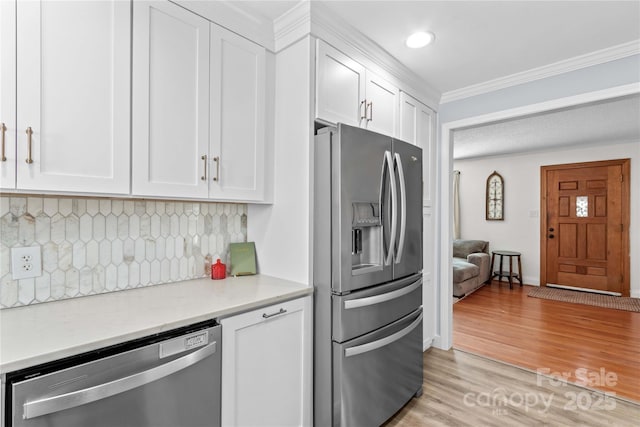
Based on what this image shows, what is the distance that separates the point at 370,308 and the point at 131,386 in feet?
3.81

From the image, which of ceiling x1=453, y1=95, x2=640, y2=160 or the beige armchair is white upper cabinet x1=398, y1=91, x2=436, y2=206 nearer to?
ceiling x1=453, y1=95, x2=640, y2=160

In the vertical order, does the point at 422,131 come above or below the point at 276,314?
above

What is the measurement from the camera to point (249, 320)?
1.47m

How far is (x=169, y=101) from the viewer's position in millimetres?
1546

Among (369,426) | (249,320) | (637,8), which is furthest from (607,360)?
(249,320)

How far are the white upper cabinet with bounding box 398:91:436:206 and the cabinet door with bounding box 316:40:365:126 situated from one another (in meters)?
0.57

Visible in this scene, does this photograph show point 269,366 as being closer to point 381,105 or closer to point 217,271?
point 217,271

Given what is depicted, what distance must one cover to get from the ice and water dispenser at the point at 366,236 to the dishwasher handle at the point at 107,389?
35.8 inches

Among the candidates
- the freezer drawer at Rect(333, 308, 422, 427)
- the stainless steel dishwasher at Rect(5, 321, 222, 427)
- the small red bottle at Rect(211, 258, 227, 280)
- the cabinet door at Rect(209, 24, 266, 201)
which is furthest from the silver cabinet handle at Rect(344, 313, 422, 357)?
the cabinet door at Rect(209, 24, 266, 201)

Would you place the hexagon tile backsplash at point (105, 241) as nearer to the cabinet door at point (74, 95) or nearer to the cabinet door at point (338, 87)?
the cabinet door at point (74, 95)

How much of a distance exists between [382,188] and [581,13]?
1532mm

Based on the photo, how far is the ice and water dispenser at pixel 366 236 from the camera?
179 cm

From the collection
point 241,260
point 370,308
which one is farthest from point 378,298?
point 241,260

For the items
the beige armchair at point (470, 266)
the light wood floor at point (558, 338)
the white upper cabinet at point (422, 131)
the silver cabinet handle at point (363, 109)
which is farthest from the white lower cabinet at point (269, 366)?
the beige armchair at point (470, 266)
